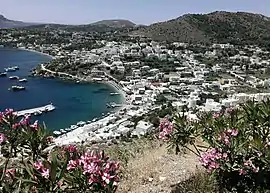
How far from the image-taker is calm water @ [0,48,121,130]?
41.8 m

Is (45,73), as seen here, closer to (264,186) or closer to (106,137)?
(106,137)

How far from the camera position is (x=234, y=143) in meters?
3.87

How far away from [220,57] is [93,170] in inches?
2801

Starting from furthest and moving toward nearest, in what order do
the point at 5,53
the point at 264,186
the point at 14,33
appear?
the point at 14,33 < the point at 5,53 < the point at 264,186

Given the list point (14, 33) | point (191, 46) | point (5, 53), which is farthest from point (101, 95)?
point (14, 33)

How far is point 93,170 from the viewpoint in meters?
2.55

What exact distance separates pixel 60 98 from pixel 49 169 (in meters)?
49.3

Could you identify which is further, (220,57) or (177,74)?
(220,57)

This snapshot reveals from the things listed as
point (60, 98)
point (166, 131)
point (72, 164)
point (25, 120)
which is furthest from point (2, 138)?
point (60, 98)

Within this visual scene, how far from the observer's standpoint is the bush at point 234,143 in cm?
387

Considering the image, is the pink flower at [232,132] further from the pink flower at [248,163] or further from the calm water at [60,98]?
the calm water at [60,98]

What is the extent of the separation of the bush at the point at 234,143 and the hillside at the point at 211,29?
282 ft

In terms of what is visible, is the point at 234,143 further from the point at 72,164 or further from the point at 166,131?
the point at 72,164

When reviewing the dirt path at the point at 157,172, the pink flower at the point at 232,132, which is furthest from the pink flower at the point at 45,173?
the dirt path at the point at 157,172
